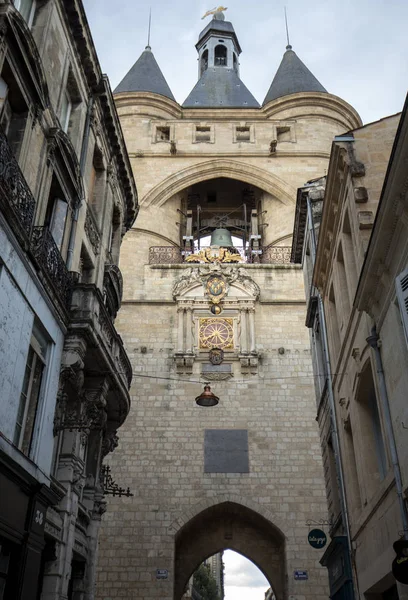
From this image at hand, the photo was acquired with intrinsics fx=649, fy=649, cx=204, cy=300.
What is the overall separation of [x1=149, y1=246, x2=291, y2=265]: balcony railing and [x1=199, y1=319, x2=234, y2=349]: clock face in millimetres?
3056

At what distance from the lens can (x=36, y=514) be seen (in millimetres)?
7863

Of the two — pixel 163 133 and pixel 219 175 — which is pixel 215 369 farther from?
pixel 163 133

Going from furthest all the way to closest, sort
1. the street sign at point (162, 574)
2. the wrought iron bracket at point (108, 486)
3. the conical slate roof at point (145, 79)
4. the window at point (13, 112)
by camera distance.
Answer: the conical slate roof at point (145, 79) < the street sign at point (162, 574) < the wrought iron bracket at point (108, 486) < the window at point (13, 112)

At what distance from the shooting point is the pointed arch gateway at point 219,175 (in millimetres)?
25266

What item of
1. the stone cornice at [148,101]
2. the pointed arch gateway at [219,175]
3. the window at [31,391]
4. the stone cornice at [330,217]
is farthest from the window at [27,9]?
the stone cornice at [148,101]

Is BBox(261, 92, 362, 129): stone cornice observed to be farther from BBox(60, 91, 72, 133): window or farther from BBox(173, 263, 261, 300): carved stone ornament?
BBox(60, 91, 72, 133): window

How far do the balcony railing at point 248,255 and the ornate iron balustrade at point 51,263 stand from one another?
13.6 m

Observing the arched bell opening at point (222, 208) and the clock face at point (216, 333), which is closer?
the clock face at point (216, 333)

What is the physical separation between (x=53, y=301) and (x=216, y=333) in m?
12.4

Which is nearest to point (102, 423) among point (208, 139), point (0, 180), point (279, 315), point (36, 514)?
point (36, 514)

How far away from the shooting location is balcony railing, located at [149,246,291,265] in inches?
928

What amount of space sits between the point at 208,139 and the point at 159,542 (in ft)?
53.5

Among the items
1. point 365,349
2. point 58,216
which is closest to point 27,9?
point 58,216

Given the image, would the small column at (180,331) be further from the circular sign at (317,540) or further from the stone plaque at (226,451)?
the circular sign at (317,540)
